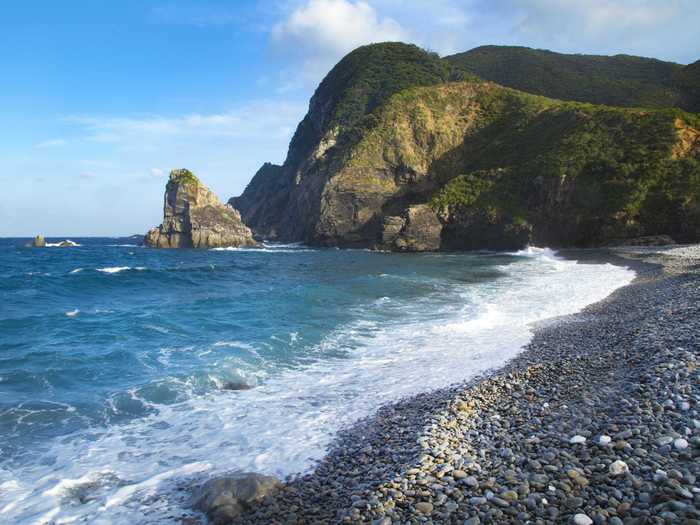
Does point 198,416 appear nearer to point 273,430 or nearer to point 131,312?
point 273,430

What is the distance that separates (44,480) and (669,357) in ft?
41.3

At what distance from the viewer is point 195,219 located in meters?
85.7

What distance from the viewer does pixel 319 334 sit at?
18.0m

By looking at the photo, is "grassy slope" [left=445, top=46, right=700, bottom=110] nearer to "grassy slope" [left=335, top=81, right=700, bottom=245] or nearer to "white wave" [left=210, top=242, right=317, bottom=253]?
"grassy slope" [left=335, top=81, right=700, bottom=245]

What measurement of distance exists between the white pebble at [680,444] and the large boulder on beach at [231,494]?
555 cm

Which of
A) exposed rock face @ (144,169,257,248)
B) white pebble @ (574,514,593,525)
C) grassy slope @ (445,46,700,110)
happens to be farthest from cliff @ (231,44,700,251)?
white pebble @ (574,514,593,525)

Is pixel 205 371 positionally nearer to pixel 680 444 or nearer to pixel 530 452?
pixel 530 452

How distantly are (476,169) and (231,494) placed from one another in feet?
268

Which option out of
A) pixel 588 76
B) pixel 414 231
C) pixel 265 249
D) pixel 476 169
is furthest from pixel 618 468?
pixel 588 76

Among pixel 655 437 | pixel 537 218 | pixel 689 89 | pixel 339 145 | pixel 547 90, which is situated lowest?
pixel 655 437

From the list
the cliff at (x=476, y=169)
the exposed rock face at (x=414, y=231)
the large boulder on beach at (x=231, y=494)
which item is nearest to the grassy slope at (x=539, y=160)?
the cliff at (x=476, y=169)

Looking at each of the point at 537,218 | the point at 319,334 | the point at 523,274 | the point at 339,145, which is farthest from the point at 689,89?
the point at 319,334

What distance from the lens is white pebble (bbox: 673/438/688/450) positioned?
5.74 metres

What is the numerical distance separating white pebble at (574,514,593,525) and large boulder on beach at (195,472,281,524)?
4.15 meters
